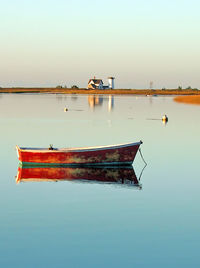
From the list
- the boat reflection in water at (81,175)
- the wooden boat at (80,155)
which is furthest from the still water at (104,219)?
the wooden boat at (80,155)

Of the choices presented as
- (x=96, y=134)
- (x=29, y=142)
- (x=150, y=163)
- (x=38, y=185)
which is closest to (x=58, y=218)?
(x=38, y=185)

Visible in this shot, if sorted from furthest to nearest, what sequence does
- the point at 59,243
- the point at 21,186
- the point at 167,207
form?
1. the point at 21,186
2. the point at 167,207
3. the point at 59,243

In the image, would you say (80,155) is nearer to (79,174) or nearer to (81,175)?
(79,174)

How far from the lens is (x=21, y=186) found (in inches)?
1006

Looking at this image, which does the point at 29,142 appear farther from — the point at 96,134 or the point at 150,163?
the point at 150,163

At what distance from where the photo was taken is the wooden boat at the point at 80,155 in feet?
100

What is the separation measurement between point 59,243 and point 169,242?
13.3 feet

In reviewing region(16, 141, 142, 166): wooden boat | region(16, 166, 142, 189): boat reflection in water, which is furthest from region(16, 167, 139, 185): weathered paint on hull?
region(16, 141, 142, 166): wooden boat

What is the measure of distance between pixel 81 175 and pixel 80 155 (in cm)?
243

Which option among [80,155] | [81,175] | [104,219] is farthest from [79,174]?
[104,219]

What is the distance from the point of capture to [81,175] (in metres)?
28.7

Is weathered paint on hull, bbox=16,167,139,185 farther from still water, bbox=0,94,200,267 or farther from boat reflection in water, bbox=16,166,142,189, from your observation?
still water, bbox=0,94,200,267

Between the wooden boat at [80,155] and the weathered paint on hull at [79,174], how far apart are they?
565 mm

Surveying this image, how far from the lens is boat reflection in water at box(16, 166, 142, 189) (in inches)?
1070
